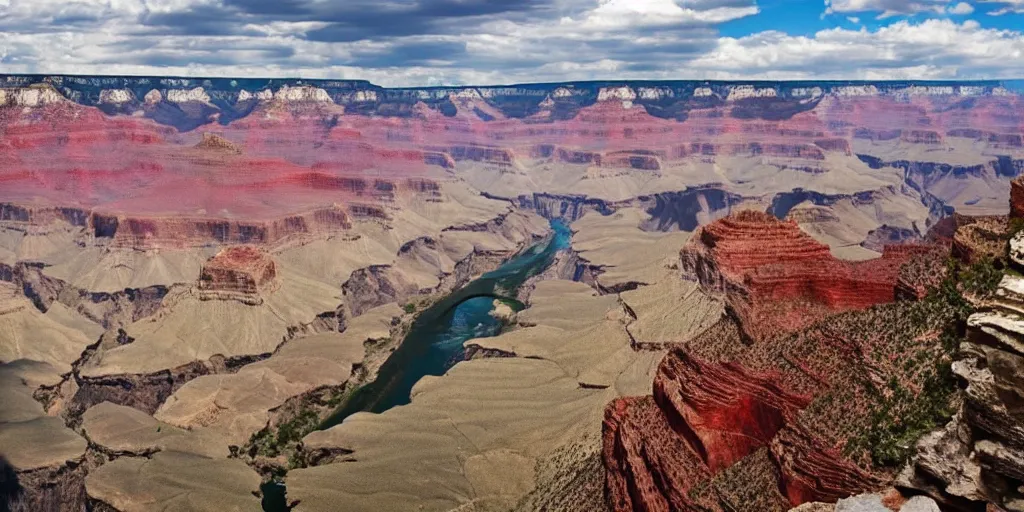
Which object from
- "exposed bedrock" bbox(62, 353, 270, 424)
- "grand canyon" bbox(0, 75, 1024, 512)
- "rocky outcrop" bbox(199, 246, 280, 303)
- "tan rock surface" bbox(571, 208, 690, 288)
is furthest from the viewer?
"tan rock surface" bbox(571, 208, 690, 288)

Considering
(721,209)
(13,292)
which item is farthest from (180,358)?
(721,209)

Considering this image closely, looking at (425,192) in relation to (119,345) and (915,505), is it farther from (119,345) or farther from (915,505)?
(915,505)

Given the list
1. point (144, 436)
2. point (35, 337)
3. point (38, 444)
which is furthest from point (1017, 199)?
point (35, 337)

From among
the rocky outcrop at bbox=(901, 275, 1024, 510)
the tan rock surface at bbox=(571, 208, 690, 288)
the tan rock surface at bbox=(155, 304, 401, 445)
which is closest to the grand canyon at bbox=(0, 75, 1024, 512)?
the rocky outcrop at bbox=(901, 275, 1024, 510)

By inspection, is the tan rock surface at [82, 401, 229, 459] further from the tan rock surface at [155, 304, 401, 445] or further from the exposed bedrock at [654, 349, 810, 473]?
the exposed bedrock at [654, 349, 810, 473]

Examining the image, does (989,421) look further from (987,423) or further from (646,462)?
(646,462)

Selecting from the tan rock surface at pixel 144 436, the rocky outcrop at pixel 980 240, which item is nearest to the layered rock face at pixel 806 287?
the rocky outcrop at pixel 980 240
